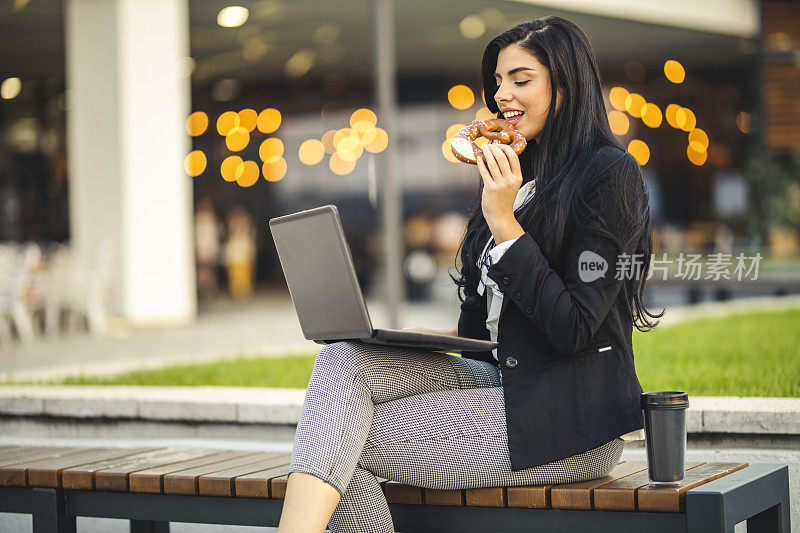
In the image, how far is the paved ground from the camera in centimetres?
741

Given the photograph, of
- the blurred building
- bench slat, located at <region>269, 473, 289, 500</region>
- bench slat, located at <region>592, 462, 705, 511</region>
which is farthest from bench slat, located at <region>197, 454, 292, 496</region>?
the blurred building

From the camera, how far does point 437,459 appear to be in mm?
2572

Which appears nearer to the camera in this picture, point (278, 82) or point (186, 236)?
point (186, 236)

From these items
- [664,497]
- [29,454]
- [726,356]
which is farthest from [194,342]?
[664,497]

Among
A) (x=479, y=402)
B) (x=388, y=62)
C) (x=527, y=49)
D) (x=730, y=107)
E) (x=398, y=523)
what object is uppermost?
(x=730, y=107)

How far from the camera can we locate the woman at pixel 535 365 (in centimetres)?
247

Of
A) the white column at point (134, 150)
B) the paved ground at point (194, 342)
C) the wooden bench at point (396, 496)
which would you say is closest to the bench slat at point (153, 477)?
the wooden bench at point (396, 496)

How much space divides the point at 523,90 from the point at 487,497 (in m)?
1.05

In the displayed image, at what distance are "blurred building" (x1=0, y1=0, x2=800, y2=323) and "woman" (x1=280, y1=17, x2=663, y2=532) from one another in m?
5.03

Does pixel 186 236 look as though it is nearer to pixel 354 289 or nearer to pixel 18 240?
pixel 354 289

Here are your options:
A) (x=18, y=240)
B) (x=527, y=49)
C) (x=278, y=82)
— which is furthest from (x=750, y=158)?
(x=527, y=49)

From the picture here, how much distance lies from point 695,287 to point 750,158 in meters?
7.63

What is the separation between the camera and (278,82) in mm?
22062

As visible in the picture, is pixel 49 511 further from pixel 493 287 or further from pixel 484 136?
pixel 484 136
